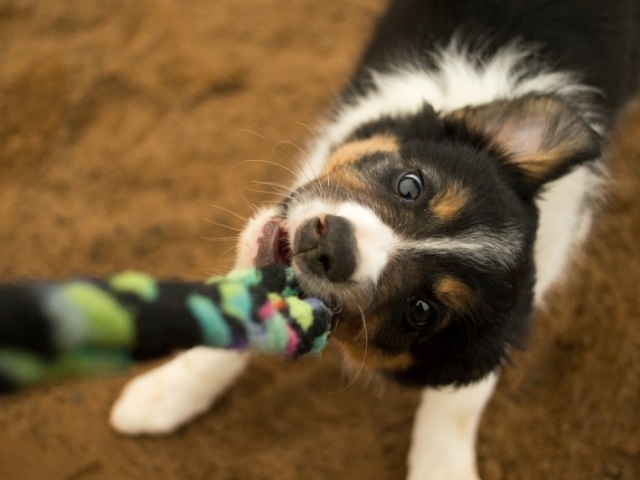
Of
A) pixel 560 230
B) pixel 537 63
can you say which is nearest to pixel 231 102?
pixel 537 63

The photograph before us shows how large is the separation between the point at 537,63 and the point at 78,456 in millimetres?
2463

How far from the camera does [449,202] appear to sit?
1.90 meters

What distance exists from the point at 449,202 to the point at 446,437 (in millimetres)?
1102

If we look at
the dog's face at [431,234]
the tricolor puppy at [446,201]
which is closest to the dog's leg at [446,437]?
the tricolor puppy at [446,201]

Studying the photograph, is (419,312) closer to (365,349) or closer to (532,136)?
(365,349)

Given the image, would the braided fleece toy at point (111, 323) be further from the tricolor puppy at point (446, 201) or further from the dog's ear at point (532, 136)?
→ the dog's ear at point (532, 136)

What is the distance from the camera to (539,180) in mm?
2201

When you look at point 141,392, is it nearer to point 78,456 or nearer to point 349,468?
point 78,456

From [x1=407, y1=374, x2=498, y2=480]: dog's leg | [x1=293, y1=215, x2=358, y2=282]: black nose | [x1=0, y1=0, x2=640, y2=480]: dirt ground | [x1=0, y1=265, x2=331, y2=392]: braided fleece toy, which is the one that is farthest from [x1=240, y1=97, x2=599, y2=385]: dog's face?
[x1=0, y1=0, x2=640, y2=480]: dirt ground

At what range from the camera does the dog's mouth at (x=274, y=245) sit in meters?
1.84

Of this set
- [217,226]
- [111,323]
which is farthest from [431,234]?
[217,226]

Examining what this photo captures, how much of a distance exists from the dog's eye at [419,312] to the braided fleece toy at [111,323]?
0.79 meters

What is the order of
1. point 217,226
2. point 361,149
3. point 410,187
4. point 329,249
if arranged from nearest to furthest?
1. point 329,249
2. point 410,187
3. point 361,149
4. point 217,226

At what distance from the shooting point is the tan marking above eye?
2123 mm
